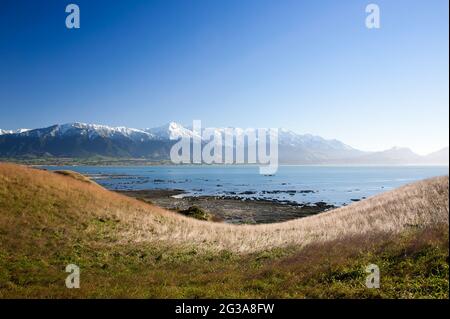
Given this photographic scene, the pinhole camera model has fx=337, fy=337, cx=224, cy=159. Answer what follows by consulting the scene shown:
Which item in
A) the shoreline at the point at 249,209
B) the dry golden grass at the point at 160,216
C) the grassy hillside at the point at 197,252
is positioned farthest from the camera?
A: the shoreline at the point at 249,209

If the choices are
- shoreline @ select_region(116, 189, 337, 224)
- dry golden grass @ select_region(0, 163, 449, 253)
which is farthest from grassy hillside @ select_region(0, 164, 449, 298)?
shoreline @ select_region(116, 189, 337, 224)

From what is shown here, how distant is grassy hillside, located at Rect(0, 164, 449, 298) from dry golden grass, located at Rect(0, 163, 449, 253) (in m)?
0.13

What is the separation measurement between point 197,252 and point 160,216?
61.7 ft

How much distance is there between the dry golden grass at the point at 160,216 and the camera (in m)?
27.5

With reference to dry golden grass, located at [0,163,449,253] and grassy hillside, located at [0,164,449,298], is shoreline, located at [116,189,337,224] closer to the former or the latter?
dry golden grass, located at [0,163,449,253]

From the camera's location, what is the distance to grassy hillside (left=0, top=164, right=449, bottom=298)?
16562 millimetres

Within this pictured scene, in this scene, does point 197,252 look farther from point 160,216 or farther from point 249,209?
point 249,209

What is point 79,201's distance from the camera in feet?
137

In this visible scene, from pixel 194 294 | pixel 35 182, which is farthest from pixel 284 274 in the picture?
pixel 35 182

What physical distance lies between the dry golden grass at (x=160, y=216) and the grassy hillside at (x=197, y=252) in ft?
0.42

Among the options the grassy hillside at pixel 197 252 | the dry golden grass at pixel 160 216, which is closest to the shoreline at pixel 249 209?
the dry golden grass at pixel 160 216

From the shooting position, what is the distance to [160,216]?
152 ft

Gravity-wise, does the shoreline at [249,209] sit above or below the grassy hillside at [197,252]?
below

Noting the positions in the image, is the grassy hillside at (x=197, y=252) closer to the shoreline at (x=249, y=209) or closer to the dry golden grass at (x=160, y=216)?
the dry golden grass at (x=160, y=216)
